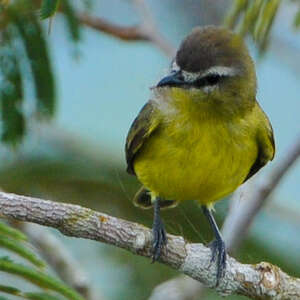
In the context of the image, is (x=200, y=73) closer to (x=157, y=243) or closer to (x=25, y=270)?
(x=157, y=243)

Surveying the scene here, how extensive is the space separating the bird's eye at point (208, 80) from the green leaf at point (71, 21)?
0.56m

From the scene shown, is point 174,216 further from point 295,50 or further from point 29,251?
point 29,251

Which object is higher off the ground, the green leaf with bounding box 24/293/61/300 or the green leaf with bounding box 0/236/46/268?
the green leaf with bounding box 0/236/46/268

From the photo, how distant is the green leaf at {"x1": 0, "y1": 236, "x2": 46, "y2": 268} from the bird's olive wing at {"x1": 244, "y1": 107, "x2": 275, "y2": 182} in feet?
5.93

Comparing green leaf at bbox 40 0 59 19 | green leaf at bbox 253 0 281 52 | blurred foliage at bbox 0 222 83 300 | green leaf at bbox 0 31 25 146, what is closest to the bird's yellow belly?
green leaf at bbox 0 31 25 146

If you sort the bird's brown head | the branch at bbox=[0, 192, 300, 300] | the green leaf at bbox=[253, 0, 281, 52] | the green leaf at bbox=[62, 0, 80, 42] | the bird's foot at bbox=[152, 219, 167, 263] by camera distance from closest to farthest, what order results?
the branch at bbox=[0, 192, 300, 300]
the green leaf at bbox=[253, 0, 281, 52]
the bird's foot at bbox=[152, 219, 167, 263]
the bird's brown head
the green leaf at bbox=[62, 0, 80, 42]

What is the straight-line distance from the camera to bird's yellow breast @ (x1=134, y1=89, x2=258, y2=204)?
4062mm

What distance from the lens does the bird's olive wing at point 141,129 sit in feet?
13.9

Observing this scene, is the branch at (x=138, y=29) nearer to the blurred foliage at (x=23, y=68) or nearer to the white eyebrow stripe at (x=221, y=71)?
the blurred foliage at (x=23, y=68)

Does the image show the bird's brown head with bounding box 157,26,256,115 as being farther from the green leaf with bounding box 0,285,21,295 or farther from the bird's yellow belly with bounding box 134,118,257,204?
the green leaf with bounding box 0,285,21,295

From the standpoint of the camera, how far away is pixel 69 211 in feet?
10.1

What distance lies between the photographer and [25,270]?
103 inches

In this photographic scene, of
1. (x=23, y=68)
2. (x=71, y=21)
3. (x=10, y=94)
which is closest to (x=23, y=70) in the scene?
(x=23, y=68)

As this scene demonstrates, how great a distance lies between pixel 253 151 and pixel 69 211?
1370 millimetres
